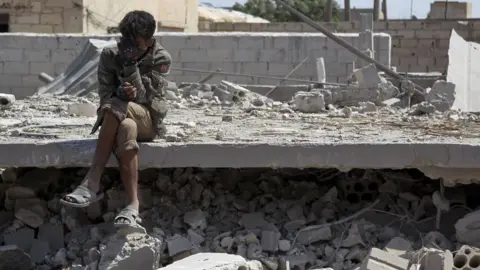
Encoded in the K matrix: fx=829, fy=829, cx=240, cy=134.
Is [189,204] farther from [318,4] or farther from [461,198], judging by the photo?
[318,4]

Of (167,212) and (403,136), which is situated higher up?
(403,136)

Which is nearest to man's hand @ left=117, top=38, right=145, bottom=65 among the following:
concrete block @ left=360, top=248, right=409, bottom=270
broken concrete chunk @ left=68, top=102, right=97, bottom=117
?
concrete block @ left=360, top=248, right=409, bottom=270

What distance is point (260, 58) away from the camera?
43.0 ft

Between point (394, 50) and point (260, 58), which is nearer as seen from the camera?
point (260, 58)

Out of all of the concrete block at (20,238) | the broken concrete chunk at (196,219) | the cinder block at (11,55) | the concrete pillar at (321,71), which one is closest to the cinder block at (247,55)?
the concrete pillar at (321,71)

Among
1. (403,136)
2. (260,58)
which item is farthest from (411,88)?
(403,136)

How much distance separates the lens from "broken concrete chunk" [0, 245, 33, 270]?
5.65m

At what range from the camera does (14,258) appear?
5680 mm

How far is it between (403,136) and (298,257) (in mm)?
1514

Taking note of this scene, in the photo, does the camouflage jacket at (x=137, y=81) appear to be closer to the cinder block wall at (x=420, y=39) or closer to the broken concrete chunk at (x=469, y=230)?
→ the broken concrete chunk at (x=469, y=230)

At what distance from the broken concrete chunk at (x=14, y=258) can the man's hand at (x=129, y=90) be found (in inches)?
52.2

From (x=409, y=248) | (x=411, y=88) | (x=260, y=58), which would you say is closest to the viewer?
(x=409, y=248)

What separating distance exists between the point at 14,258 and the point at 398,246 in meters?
2.62

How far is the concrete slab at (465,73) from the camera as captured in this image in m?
10.5
